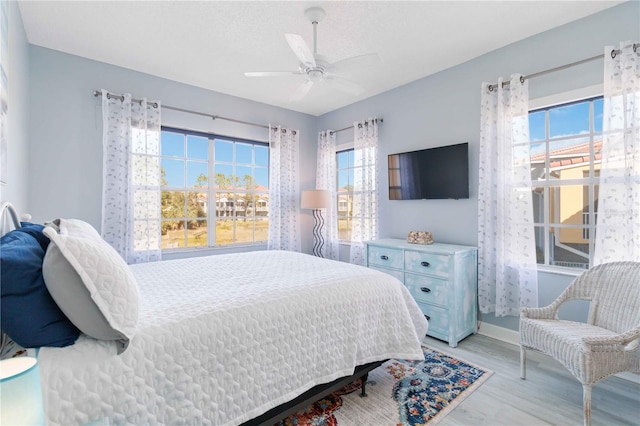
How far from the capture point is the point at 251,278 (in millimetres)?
2035

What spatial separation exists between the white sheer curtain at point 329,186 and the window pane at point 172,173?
2.06m

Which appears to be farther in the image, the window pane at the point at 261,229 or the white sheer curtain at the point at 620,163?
the window pane at the point at 261,229

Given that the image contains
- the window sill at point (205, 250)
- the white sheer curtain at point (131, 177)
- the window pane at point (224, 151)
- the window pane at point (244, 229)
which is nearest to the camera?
the white sheer curtain at point (131, 177)

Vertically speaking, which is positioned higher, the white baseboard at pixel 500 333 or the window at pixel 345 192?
the window at pixel 345 192

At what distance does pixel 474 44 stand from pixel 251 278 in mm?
2943

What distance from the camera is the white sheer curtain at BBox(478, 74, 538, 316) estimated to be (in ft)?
9.00

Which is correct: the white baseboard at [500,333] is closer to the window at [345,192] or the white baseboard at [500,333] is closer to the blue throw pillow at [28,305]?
the window at [345,192]

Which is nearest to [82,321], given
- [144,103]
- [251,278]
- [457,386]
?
[251,278]

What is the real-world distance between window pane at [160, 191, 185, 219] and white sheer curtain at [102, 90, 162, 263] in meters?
0.30

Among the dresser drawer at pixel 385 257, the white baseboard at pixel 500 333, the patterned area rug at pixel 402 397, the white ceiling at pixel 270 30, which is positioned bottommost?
the patterned area rug at pixel 402 397

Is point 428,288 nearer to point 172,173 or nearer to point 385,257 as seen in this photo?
point 385,257

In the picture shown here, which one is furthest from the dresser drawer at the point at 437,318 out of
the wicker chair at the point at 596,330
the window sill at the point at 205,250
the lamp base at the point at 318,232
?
the window sill at the point at 205,250

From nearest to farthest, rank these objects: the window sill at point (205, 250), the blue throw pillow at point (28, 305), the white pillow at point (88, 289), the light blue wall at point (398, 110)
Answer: the blue throw pillow at point (28, 305)
the white pillow at point (88, 289)
the light blue wall at point (398, 110)
the window sill at point (205, 250)

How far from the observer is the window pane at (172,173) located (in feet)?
12.4
